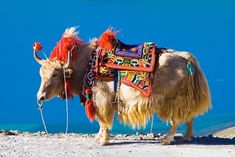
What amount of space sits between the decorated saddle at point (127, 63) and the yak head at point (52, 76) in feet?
0.78

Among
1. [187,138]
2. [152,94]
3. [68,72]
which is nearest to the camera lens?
[152,94]

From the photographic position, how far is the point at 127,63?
4.74 m

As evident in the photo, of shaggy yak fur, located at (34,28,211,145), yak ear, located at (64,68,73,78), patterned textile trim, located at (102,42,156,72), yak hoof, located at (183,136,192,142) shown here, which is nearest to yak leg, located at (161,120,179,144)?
shaggy yak fur, located at (34,28,211,145)

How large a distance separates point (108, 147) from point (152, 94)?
0.53 metres

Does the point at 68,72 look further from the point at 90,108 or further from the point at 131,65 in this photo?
the point at 131,65

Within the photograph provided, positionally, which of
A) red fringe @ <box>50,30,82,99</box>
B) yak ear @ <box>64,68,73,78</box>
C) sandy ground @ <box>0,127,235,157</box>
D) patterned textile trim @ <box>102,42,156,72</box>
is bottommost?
sandy ground @ <box>0,127,235,157</box>

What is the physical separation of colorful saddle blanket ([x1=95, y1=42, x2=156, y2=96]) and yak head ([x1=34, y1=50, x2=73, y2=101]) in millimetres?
244

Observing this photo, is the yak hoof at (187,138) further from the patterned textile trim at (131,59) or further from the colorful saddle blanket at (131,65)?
the patterned textile trim at (131,59)

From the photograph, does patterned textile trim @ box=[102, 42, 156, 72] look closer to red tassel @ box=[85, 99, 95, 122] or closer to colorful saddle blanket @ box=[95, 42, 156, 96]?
colorful saddle blanket @ box=[95, 42, 156, 96]

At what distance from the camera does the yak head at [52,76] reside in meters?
4.76

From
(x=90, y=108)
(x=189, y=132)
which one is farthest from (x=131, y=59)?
(x=189, y=132)

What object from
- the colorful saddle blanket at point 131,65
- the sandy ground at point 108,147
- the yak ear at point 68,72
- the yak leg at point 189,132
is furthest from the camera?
the yak leg at point 189,132

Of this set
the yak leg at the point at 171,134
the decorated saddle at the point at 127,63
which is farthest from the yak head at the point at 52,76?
the yak leg at the point at 171,134

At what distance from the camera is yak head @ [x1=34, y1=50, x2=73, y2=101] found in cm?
476
